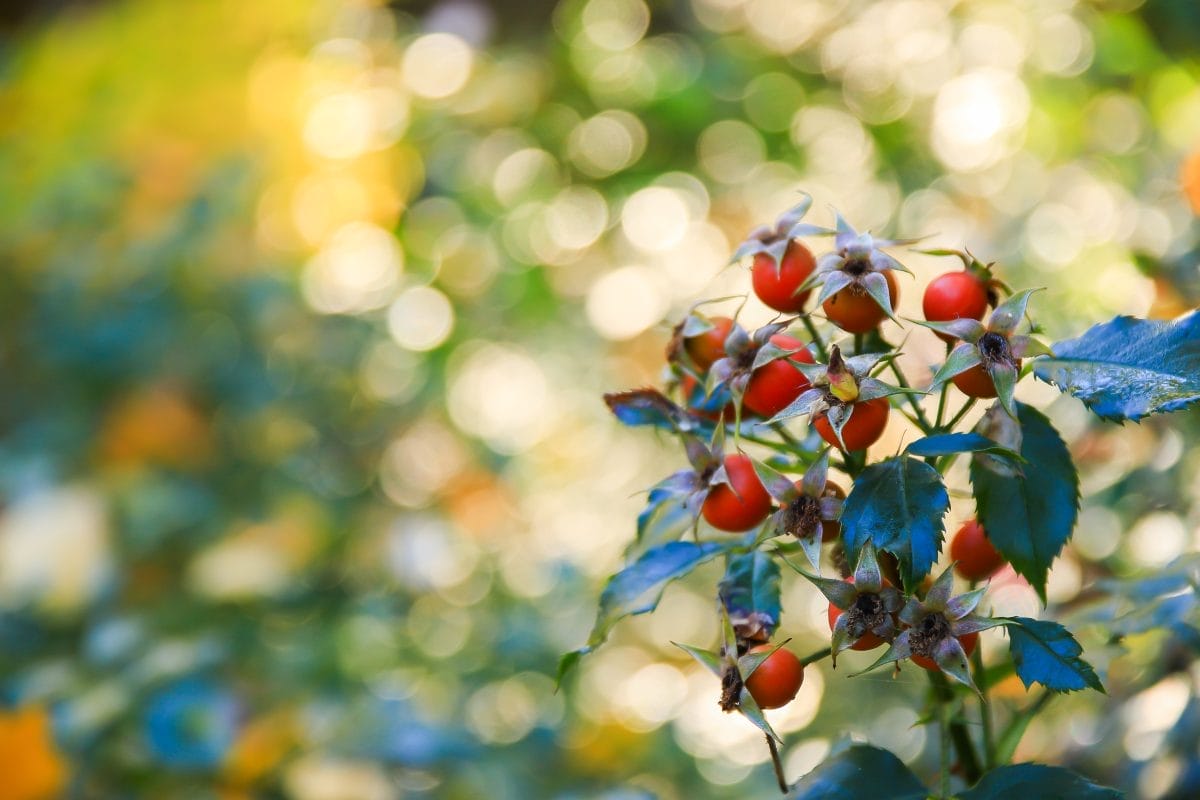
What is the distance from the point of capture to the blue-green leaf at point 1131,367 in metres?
0.34

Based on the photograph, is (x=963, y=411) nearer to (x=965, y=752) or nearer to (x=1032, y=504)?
(x=1032, y=504)

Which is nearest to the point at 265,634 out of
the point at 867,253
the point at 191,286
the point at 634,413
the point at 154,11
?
the point at 191,286

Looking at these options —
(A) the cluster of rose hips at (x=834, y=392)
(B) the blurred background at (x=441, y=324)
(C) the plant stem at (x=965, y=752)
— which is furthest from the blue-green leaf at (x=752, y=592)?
(B) the blurred background at (x=441, y=324)

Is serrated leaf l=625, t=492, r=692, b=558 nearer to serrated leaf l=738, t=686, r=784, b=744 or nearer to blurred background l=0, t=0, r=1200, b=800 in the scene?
serrated leaf l=738, t=686, r=784, b=744

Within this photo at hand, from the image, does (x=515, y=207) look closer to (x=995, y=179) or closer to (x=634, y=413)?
(x=995, y=179)

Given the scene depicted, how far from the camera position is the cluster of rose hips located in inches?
13.4

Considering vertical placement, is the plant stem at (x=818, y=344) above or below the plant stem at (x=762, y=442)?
above

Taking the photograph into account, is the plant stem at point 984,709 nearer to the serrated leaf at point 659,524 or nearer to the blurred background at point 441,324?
the serrated leaf at point 659,524

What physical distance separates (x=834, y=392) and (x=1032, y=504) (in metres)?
0.09

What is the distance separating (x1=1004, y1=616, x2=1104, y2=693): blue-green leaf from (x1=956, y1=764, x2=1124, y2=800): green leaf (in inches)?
1.4

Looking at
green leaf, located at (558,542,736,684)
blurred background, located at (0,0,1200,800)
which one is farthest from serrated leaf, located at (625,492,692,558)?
blurred background, located at (0,0,1200,800)

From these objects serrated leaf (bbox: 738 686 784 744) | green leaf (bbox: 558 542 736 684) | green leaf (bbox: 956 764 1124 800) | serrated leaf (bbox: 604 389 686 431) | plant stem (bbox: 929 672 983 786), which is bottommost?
plant stem (bbox: 929 672 983 786)

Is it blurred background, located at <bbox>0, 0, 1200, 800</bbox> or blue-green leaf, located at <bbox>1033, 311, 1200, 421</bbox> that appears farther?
blurred background, located at <bbox>0, 0, 1200, 800</bbox>

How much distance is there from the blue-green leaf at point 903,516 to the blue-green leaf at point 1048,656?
1.5 inches
